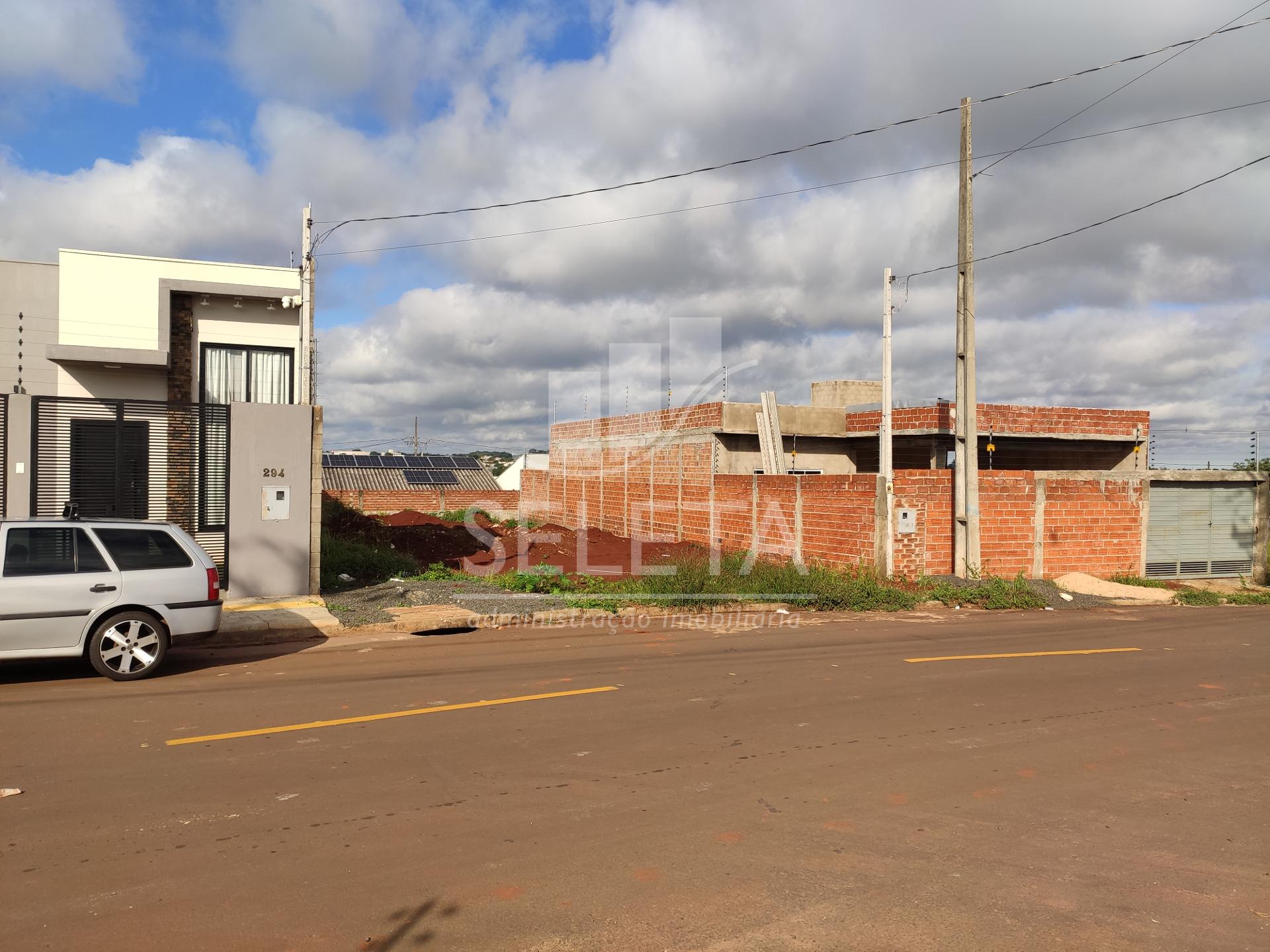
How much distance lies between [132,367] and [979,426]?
2088 cm

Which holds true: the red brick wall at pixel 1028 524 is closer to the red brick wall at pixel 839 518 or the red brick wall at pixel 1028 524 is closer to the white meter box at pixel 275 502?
the red brick wall at pixel 839 518

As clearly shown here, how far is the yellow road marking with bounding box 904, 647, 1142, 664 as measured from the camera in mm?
10844

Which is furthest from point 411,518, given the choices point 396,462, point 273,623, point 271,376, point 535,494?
point 273,623

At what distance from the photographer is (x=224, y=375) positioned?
1773cm

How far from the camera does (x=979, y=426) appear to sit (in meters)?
25.5

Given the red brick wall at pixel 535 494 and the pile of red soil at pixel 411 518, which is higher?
the red brick wall at pixel 535 494

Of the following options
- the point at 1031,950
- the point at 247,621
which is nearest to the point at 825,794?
the point at 1031,950

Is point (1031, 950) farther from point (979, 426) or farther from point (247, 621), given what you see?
point (979, 426)

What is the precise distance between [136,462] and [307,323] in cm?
349

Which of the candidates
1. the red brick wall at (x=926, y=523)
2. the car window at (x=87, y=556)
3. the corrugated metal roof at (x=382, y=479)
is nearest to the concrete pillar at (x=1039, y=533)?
the red brick wall at (x=926, y=523)

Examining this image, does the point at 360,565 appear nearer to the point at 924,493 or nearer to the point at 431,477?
the point at 924,493

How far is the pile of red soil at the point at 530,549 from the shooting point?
2109 cm

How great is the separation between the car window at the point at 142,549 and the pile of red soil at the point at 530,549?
10276 millimetres

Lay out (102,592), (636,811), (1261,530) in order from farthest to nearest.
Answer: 1. (1261,530)
2. (102,592)
3. (636,811)
